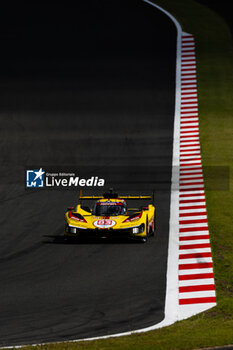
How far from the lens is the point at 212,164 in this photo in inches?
1256

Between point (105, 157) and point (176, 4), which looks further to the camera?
point (176, 4)

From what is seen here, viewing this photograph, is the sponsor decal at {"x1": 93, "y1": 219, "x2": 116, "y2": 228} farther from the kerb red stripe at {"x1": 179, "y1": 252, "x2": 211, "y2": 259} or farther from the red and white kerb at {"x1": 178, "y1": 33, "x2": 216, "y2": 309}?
the kerb red stripe at {"x1": 179, "y1": 252, "x2": 211, "y2": 259}

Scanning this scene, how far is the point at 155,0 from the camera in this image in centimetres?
5428

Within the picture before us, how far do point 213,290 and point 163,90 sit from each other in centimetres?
2215

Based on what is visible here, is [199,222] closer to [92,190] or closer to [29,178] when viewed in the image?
[92,190]

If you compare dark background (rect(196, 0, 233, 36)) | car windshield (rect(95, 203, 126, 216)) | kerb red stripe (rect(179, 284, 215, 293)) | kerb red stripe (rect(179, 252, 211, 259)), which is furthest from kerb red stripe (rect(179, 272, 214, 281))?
dark background (rect(196, 0, 233, 36))

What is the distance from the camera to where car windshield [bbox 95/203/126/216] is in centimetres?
2342

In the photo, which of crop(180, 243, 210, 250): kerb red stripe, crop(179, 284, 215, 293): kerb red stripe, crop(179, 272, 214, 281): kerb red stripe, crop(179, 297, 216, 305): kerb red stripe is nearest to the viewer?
crop(179, 297, 216, 305): kerb red stripe

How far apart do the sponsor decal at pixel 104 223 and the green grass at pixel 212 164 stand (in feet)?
9.70

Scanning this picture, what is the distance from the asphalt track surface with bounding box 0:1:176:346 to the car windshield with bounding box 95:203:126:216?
0.84m

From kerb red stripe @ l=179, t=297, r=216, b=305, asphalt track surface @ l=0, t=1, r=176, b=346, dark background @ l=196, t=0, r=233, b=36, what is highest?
kerb red stripe @ l=179, t=297, r=216, b=305

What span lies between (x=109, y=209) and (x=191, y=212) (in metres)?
3.93

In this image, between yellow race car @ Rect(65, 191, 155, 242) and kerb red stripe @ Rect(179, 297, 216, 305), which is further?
yellow race car @ Rect(65, 191, 155, 242)

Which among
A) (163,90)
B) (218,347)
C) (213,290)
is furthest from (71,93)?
(218,347)
